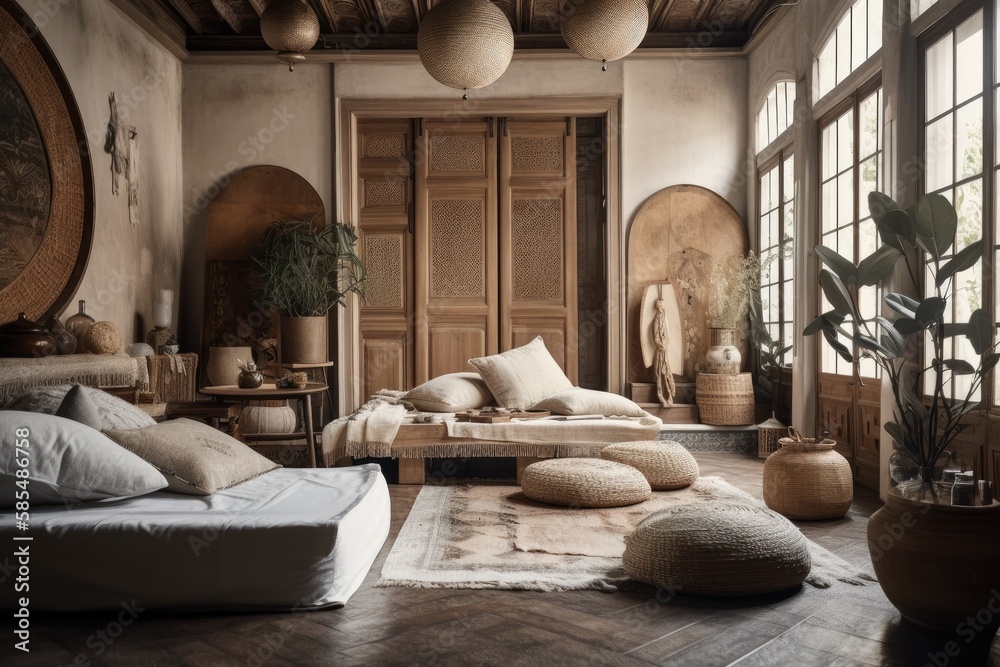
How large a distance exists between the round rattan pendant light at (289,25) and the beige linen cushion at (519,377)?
7.71 ft

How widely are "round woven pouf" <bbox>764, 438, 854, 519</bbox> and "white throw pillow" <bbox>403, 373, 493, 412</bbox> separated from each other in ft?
7.27

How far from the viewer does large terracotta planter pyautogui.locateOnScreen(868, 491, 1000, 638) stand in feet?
7.57

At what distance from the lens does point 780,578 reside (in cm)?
272

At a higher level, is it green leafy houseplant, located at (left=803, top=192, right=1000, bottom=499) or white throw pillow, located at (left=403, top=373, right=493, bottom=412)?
green leafy houseplant, located at (left=803, top=192, right=1000, bottom=499)

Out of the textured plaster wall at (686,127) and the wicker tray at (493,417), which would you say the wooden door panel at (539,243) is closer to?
the textured plaster wall at (686,127)

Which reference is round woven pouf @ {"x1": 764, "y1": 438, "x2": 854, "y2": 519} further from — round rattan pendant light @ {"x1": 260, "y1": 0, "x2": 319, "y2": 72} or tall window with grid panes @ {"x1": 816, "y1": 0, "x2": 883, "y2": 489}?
round rattan pendant light @ {"x1": 260, "y1": 0, "x2": 319, "y2": 72}

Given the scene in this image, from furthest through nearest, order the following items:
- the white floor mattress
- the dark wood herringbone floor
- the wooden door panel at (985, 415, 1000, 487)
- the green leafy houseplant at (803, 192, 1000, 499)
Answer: the wooden door panel at (985, 415, 1000, 487), the green leafy houseplant at (803, 192, 1000, 499), the white floor mattress, the dark wood herringbone floor

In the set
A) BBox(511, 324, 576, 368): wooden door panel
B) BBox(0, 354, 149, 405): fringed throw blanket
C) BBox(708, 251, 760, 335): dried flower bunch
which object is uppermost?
BBox(708, 251, 760, 335): dried flower bunch

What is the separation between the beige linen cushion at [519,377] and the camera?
5449 millimetres

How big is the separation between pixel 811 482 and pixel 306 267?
13.9ft

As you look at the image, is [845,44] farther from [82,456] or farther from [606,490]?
[82,456]

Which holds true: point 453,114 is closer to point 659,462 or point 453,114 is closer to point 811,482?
point 659,462

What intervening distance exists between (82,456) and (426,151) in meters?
4.99

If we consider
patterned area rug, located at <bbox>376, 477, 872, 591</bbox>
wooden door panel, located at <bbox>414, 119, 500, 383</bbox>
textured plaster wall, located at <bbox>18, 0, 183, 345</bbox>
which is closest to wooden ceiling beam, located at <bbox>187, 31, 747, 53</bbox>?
textured plaster wall, located at <bbox>18, 0, 183, 345</bbox>
